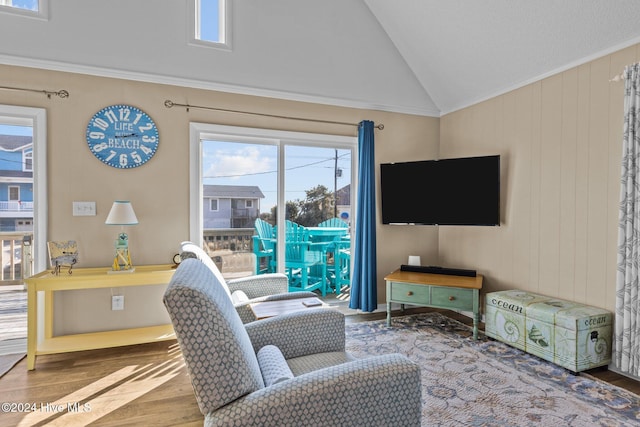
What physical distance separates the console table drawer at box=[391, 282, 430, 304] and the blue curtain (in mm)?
384

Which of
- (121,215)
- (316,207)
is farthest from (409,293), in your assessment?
(121,215)

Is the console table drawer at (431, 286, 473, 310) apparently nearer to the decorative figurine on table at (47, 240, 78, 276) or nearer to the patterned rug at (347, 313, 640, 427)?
the patterned rug at (347, 313, 640, 427)

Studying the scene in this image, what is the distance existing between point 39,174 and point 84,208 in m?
0.41

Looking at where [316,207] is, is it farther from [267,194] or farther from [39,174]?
[39,174]

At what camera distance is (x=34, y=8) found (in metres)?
2.98

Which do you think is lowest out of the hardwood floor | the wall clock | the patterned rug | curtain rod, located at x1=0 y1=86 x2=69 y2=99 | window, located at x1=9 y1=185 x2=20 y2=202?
the hardwood floor

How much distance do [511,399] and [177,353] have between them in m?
2.47

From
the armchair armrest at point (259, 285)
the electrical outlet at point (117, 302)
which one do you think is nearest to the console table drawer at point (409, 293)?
the armchair armrest at point (259, 285)

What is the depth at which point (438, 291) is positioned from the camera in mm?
3475

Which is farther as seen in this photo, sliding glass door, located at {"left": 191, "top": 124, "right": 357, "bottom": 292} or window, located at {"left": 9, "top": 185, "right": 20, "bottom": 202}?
sliding glass door, located at {"left": 191, "top": 124, "right": 357, "bottom": 292}

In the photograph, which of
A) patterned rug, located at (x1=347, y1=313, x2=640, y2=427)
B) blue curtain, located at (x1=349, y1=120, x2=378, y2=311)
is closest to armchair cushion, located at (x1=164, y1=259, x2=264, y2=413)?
patterned rug, located at (x1=347, y1=313, x2=640, y2=427)

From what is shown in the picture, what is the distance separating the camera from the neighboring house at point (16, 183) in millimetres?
3020

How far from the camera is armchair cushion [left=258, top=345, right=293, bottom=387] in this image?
54.7 inches

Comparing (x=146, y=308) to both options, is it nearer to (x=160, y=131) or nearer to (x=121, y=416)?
(x=121, y=416)
